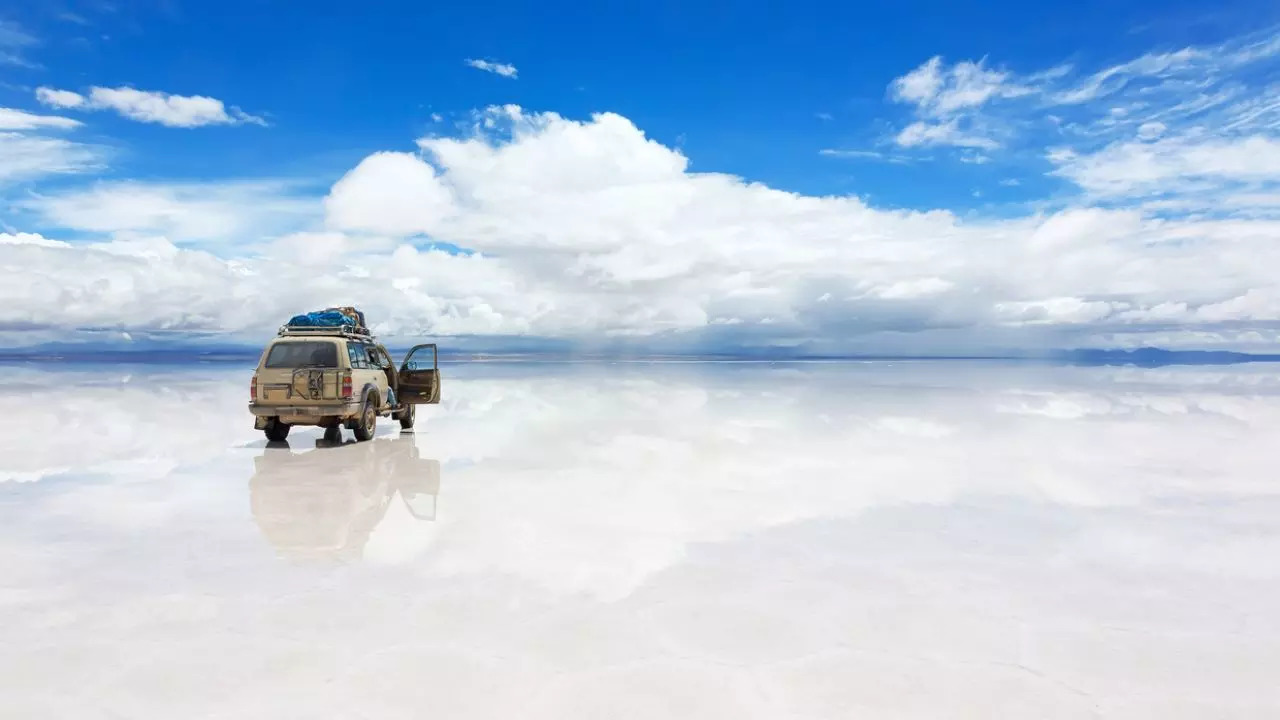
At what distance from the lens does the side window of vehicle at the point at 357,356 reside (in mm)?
16406

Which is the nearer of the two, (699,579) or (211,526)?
(699,579)

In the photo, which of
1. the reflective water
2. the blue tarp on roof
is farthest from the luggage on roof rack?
the reflective water

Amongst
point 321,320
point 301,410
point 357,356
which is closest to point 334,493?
point 301,410

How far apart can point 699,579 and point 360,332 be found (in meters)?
13.8

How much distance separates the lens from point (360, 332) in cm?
1861

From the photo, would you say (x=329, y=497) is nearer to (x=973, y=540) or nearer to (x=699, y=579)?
(x=699, y=579)

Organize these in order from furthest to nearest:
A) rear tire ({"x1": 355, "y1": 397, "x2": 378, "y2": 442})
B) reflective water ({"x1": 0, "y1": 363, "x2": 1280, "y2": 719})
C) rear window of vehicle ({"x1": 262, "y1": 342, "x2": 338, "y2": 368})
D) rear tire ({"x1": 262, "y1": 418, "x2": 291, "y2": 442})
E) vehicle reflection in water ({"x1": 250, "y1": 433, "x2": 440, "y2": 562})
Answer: rear tire ({"x1": 355, "y1": 397, "x2": 378, "y2": 442})
rear tire ({"x1": 262, "y1": 418, "x2": 291, "y2": 442})
rear window of vehicle ({"x1": 262, "y1": 342, "x2": 338, "y2": 368})
vehicle reflection in water ({"x1": 250, "y1": 433, "x2": 440, "y2": 562})
reflective water ({"x1": 0, "y1": 363, "x2": 1280, "y2": 719})

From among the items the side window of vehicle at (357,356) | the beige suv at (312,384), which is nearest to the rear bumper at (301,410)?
the beige suv at (312,384)

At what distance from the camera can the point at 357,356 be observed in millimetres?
16859

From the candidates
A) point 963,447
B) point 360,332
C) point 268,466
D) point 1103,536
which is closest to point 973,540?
point 1103,536

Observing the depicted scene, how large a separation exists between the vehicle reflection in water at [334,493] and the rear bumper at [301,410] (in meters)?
0.67

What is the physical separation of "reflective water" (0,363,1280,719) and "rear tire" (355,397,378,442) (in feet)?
6.40

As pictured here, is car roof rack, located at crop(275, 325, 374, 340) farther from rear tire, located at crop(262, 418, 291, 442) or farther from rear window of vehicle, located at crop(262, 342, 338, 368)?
rear tire, located at crop(262, 418, 291, 442)

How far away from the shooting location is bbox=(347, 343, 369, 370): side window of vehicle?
16.4 m
